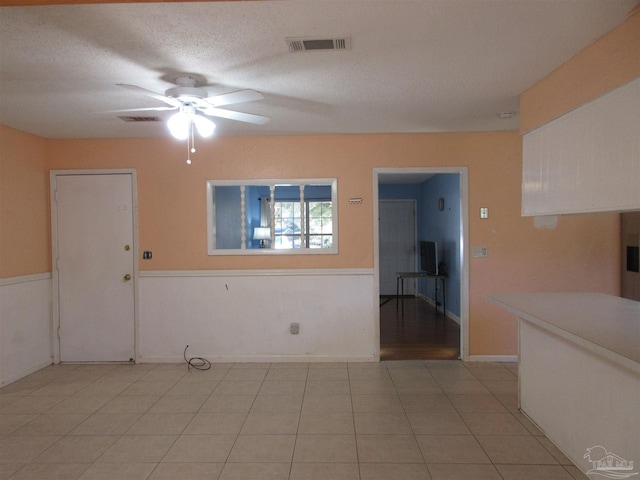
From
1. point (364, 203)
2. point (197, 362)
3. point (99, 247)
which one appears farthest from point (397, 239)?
point (99, 247)

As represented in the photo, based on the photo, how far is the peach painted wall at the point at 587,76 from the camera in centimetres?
179

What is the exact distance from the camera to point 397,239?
771 cm

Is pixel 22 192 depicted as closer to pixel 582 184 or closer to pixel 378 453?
pixel 378 453

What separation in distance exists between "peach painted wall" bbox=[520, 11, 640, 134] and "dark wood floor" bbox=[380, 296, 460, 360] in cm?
253

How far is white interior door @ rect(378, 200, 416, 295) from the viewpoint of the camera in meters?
7.68

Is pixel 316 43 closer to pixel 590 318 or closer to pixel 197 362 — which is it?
pixel 590 318

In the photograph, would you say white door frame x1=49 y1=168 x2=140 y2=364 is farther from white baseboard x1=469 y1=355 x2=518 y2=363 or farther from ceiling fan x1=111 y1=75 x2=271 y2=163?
white baseboard x1=469 y1=355 x2=518 y2=363

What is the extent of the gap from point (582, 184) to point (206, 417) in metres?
2.98

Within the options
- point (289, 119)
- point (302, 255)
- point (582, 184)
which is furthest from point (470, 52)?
point (302, 255)

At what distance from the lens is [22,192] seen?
3.64m

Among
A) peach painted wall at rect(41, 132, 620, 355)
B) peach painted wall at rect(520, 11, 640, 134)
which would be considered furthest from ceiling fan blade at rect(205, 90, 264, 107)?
peach painted wall at rect(520, 11, 640, 134)

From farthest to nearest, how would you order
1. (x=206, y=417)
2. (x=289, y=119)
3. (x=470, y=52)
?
1. (x=289, y=119)
2. (x=206, y=417)
3. (x=470, y=52)

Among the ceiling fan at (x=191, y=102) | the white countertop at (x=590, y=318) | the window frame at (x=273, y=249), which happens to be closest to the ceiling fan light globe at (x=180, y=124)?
the ceiling fan at (x=191, y=102)

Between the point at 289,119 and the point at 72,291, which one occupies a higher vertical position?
the point at 289,119
